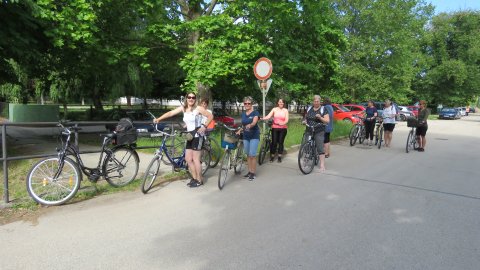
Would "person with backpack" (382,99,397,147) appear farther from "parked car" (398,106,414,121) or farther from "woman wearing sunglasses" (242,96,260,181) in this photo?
"parked car" (398,106,414,121)

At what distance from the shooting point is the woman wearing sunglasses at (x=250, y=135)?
742 cm

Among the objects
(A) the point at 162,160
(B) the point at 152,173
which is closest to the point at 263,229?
(B) the point at 152,173

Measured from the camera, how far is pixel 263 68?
9.70 m

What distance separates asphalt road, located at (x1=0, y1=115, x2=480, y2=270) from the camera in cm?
373

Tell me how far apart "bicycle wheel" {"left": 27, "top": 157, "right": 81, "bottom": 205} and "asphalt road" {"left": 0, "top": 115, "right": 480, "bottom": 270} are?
0.31 m

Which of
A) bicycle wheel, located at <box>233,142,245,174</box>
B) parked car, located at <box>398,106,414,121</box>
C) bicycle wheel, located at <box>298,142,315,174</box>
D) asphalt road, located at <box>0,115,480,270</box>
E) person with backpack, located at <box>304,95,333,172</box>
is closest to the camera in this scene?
asphalt road, located at <box>0,115,480,270</box>

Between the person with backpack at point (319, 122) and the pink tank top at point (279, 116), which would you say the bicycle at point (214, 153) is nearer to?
the pink tank top at point (279, 116)

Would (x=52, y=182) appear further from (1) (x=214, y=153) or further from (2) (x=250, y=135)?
(1) (x=214, y=153)

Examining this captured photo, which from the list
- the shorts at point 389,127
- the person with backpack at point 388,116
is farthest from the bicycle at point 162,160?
the shorts at point 389,127

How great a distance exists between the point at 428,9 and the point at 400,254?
38264 mm

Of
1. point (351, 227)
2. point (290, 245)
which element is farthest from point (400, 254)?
point (290, 245)

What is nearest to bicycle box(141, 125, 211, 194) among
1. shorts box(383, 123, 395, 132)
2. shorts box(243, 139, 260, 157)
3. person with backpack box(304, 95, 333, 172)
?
shorts box(243, 139, 260, 157)

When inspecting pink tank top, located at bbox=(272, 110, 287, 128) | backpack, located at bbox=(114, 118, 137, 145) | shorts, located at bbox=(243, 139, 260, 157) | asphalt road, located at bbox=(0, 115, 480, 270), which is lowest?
asphalt road, located at bbox=(0, 115, 480, 270)

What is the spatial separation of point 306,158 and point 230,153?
1.93m
